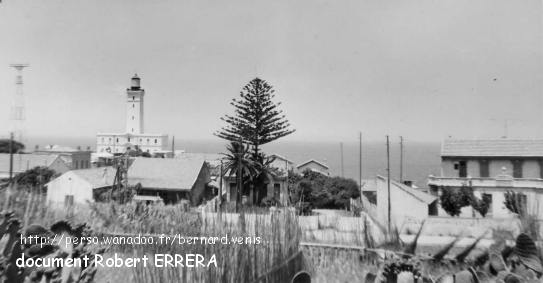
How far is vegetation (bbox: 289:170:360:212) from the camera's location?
17462 mm

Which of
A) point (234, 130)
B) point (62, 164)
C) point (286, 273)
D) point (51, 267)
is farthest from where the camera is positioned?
point (62, 164)

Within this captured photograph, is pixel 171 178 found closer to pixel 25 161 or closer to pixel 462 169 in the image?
pixel 25 161

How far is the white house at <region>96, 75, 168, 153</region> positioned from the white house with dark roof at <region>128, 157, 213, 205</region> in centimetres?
3757

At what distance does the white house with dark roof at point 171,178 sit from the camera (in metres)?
17.1

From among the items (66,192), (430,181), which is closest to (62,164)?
(66,192)

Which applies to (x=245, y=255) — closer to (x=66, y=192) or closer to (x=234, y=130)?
(x=66, y=192)

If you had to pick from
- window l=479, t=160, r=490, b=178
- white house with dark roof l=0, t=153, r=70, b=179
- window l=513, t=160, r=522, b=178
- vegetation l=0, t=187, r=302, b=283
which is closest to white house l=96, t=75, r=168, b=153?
white house with dark roof l=0, t=153, r=70, b=179

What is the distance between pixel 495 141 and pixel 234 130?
1215 cm

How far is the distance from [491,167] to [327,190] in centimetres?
713

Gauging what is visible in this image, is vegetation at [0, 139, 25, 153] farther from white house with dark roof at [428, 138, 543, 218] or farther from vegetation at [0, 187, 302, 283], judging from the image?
vegetation at [0, 187, 302, 283]

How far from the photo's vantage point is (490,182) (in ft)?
50.2

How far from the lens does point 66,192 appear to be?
15.9 m

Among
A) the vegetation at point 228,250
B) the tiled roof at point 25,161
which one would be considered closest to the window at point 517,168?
the vegetation at point 228,250

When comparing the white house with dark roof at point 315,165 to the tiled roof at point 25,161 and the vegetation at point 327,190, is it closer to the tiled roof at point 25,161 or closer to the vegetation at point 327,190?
the vegetation at point 327,190
